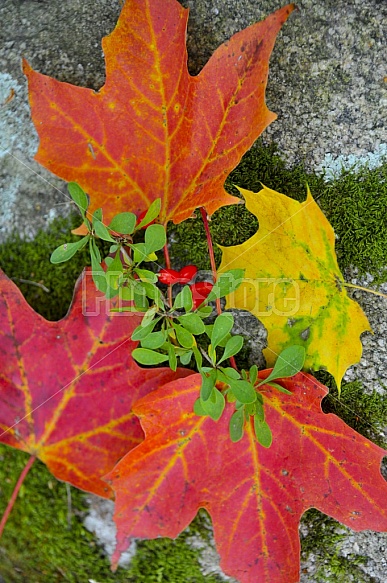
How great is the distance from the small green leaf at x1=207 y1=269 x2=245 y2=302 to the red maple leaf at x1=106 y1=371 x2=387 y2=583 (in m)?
0.20

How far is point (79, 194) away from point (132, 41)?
→ 1.07ft

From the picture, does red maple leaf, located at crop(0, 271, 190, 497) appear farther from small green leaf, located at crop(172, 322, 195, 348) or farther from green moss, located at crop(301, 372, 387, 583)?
green moss, located at crop(301, 372, 387, 583)

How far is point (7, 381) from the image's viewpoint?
1160 mm

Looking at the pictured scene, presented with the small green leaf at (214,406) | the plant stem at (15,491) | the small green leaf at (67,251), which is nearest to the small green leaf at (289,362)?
the small green leaf at (214,406)

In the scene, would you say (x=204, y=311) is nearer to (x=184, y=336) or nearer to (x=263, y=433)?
(x=184, y=336)

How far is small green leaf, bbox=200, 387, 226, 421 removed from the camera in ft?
3.38

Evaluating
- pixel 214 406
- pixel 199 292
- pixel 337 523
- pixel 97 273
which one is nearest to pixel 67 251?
pixel 97 273

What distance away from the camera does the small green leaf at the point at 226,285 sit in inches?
40.1

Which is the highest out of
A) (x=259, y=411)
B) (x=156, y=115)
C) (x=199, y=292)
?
(x=156, y=115)

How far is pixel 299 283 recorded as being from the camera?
3.74 ft

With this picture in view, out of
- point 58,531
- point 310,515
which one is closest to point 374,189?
point 310,515

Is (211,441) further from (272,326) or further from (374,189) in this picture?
(374,189)

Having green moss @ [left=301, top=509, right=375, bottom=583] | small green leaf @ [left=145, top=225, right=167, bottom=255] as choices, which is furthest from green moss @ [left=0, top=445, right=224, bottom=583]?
small green leaf @ [left=145, top=225, right=167, bottom=255]

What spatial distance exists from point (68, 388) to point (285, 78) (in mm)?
864
